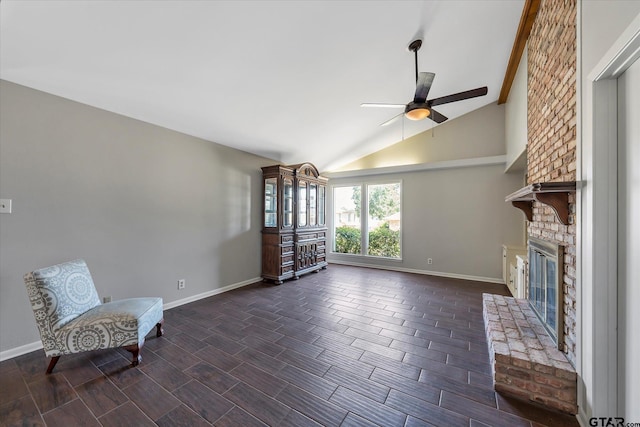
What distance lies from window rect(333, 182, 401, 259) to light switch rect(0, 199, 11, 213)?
5.49m

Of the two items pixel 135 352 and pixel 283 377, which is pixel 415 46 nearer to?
pixel 283 377

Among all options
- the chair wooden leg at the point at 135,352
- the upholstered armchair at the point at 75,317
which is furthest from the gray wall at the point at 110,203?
the chair wooden leg at the point at 135,352

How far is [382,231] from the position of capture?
5844 millimetres

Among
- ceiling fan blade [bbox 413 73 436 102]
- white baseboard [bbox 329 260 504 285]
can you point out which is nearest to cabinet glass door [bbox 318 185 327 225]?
white baseboard [bbox 329 260 504 285]

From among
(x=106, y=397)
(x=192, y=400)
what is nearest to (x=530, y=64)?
(x=192, y=400)

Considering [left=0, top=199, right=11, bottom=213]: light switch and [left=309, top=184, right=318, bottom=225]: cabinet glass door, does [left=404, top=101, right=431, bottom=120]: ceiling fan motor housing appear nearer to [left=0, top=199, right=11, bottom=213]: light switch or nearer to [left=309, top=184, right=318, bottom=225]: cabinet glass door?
[left=309, top=184, right=318, bottom=225]: cabinet glass door

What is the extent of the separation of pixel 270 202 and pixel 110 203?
246 centimetres

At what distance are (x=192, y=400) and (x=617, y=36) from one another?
331 centimetres

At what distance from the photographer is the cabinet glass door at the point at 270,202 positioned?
461 cm

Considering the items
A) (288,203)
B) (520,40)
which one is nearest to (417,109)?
(520,40)

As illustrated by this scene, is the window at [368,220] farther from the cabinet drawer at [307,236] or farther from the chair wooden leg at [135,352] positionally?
the chair wooden leg at [135,352]

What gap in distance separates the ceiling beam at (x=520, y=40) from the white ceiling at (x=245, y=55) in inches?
3.1

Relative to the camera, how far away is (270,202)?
4715mm

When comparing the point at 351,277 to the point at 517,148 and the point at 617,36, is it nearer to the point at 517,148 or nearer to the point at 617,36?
the point at 517,148
